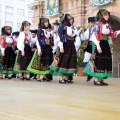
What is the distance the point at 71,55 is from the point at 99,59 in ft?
2.55

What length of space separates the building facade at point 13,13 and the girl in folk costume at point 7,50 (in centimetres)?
2626

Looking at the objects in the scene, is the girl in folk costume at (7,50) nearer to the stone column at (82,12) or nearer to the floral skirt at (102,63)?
the floral skirt at (102,63)

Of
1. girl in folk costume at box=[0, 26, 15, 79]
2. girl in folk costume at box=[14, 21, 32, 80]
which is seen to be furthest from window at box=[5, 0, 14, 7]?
girl in folk costume at box=[14, 21, 32, 80]

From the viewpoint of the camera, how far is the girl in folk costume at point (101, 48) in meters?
5.20

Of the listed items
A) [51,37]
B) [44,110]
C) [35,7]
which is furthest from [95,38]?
[35,7]

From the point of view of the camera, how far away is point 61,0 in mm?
13820

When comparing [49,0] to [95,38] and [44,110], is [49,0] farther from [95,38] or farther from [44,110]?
[44,110]

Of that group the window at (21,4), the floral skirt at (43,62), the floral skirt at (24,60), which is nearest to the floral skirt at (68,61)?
the floral skirt at (43,62)

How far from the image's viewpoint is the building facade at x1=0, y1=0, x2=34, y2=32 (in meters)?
33.8

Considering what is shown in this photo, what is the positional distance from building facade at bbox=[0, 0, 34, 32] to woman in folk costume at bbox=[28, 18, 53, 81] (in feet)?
91.0

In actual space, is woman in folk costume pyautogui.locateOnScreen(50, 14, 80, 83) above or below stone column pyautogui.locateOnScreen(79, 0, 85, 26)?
below

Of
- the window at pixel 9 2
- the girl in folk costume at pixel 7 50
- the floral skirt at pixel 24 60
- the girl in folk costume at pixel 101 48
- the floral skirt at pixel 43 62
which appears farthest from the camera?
the window at pixel 9 2

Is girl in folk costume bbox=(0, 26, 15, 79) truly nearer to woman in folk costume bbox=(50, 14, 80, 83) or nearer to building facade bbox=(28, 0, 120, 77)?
woman in folk costume bbox=(50, 14, 80, 83)

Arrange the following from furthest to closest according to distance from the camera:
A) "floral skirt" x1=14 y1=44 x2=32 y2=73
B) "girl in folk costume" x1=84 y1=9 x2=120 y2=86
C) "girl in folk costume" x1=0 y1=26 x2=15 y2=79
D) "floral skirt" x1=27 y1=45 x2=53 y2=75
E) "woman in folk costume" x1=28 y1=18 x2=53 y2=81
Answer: "girl in folk costume" x1=0 y1=26 x2=15 y2=79, "floral skirt" x1=14 y1=44 x2=32 y2=73, "floral skirt" x1=27 y1=45 x2=53 y2=75, "woman in folk costume" x1=28 y1=18 x2=53 y2=81, "girl in folk costume" x1=84 y1=9 x2=120 y2=86
